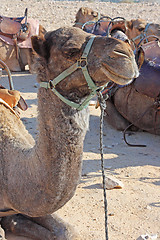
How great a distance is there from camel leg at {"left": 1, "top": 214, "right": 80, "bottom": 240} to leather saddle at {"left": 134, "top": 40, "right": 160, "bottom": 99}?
9.12 ft

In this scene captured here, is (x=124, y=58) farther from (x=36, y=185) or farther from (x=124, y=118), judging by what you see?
(x=124, y=118)

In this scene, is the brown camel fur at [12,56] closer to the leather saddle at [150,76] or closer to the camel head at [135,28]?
the camel head at [135,28]

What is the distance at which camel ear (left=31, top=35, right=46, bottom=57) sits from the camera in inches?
81.5

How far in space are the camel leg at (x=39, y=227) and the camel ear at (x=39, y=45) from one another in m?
1.41

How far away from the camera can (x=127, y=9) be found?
68.2ft

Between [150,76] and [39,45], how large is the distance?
3.20 meters

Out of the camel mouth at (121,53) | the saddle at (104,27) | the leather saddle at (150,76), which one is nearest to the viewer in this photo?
the camel mouth at (121,53)

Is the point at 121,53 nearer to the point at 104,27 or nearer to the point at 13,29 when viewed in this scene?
the point at 104,27

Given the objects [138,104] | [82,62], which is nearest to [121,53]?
[82,62]

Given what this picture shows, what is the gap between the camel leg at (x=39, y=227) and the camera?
2727mm

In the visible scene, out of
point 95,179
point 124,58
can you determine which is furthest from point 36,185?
point 95,179

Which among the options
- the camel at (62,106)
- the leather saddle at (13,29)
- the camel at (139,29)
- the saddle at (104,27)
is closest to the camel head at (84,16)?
the saddle at (104,27)

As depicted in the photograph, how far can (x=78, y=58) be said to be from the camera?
2.04 meters

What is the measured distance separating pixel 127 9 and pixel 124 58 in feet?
66.1
